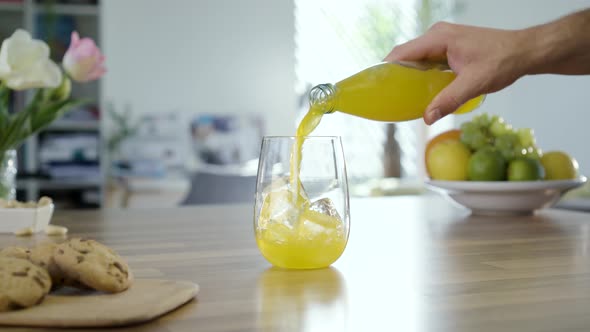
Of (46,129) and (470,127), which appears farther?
(46,129)

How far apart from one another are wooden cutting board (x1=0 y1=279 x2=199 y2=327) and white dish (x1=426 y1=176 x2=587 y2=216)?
2.76ft

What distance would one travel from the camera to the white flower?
1107 millimetres

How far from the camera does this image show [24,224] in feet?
3.50

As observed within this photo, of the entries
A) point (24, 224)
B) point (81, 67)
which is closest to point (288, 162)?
point (24, 224)

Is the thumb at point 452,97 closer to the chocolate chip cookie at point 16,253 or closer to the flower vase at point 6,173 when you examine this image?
the chocolate chip cookie at point 16,253

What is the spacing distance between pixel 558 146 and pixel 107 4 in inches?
127

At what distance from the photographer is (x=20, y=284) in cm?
52

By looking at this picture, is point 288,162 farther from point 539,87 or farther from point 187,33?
point 539,87

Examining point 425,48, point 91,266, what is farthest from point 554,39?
point 91,266

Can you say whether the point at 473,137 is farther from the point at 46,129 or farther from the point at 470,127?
the point at 46,129

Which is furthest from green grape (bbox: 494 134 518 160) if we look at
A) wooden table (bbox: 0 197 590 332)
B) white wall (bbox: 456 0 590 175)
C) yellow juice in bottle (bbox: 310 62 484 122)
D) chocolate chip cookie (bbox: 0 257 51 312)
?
white wall (bbox: 456 0 590 175)

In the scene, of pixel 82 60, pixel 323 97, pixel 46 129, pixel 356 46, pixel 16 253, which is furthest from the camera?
pixel 356 46

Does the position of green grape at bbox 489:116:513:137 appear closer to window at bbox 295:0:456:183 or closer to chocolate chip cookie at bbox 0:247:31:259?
chocolate chip cookie at bbox 0:247:31:259

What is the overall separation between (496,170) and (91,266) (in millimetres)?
954
